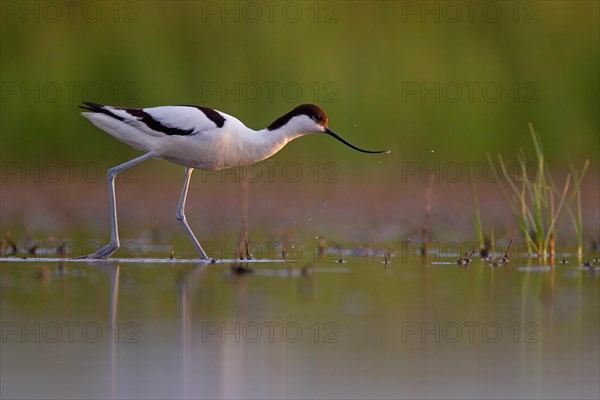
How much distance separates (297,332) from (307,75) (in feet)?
30.8

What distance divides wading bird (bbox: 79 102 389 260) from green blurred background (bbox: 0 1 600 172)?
479cm

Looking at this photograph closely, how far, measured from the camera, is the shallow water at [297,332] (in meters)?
5.04

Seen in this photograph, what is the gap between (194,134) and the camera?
9.41m

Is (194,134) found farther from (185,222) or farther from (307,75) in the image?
(307,75)

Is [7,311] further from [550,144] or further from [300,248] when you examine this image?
[550,144]

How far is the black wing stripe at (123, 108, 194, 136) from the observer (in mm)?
9414

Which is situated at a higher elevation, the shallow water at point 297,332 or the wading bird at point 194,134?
the wading bird at point 194,134

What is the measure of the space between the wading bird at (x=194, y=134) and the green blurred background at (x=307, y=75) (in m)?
4.79

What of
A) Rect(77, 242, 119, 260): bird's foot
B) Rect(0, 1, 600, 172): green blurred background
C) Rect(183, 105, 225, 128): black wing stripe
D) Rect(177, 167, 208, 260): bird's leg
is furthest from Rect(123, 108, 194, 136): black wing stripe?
Rect(0, 1, 600, 172): green blurred background

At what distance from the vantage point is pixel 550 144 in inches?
602

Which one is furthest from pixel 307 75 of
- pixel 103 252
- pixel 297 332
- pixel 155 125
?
pixel 297 332

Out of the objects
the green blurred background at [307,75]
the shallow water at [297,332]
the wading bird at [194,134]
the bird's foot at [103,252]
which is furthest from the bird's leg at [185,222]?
the green blurred background at [307,75]

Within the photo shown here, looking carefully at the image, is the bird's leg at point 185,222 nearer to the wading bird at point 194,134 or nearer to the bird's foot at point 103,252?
the wading bird at point 194,134

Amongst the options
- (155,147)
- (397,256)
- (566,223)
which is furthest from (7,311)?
(566,223)
